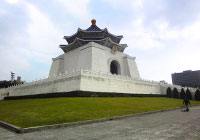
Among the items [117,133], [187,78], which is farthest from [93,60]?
[187,78]

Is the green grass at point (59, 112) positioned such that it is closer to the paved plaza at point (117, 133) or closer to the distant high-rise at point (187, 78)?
the paved plaza at point (117, 133)

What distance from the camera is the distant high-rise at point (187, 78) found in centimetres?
8534

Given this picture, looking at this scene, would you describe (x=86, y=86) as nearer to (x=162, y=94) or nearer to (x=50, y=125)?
(x=50, y=125)

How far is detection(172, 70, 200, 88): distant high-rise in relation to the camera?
85338mm

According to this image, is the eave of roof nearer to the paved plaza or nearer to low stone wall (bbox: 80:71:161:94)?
low stone wall (bbox: 80:71:161:94)

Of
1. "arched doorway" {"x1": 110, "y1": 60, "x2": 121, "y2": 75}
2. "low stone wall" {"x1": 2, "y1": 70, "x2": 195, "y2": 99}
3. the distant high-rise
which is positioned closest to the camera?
"low stone wall" {"x1": 2, "y1": 70, "x2": 195, "y2": 99}

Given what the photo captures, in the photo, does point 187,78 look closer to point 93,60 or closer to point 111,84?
point 93,60

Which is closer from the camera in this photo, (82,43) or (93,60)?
(93,60)

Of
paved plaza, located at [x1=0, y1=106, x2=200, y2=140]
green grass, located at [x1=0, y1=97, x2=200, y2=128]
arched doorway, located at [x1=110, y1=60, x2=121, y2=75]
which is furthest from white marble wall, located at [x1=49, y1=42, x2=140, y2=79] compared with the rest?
paved plaza, located at [x1=0, y1=106, x2=200, y2=140]

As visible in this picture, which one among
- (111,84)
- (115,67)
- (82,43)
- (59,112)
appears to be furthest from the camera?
(115,67)

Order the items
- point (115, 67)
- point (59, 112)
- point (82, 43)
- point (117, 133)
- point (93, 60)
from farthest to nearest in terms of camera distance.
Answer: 1. point (115, 67)
2. point (82, 43)
3. point (93, 60)
4. point (59, 112)
5. point (117, 133)

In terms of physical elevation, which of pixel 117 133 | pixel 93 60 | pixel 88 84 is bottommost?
pixel 117 133

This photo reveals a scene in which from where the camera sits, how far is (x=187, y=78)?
88.7 meters

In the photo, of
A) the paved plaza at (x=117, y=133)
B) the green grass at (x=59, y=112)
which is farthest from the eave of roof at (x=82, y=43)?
the paved plaza at (x=117, y=133)
